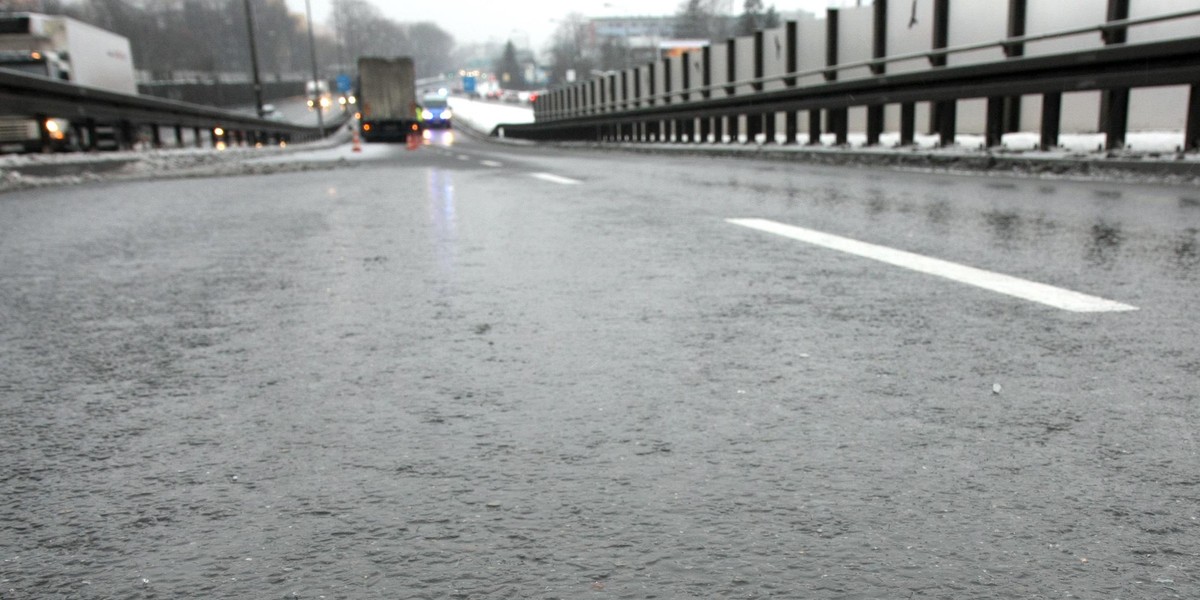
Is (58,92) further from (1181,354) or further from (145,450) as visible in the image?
(1181,354)

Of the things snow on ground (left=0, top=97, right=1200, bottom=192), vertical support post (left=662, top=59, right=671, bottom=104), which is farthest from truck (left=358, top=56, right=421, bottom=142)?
snow on ground (left=0, top=97, right=1200, bottom=192)

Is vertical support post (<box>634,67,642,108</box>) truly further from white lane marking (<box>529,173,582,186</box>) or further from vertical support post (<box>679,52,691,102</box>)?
white lane marking (<box>529,173,582,186</box>)

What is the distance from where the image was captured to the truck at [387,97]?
43469mm

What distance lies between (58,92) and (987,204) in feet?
35.0

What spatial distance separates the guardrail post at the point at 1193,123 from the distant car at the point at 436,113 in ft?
235

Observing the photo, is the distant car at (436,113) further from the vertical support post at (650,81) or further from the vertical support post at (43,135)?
the vertical support post at (43,135)

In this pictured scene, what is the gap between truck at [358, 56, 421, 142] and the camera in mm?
43469

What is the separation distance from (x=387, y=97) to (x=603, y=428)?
4445 centimetres

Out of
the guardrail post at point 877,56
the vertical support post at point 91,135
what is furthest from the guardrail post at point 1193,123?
the vertical support post at point 91,135

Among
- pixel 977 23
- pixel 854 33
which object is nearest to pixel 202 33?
pixel 854 33

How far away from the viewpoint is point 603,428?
1.78 m

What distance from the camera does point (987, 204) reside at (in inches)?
241

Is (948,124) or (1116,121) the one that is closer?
(1116,121)

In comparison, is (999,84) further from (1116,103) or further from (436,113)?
(436,113)
